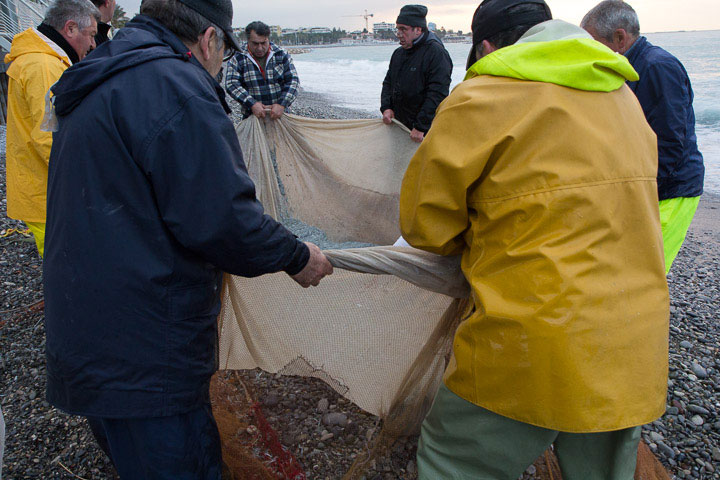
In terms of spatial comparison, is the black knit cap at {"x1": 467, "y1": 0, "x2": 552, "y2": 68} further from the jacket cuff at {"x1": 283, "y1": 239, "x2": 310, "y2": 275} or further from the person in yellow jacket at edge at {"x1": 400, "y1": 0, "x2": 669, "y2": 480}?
the jacket cuff at {"x1": 283, "y1": 239, "x2": 310, "y2": 275}

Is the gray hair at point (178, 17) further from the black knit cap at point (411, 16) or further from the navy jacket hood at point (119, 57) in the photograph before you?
the black knit cap at point (411, 16)

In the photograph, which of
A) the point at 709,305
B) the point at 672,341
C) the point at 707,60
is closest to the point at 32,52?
the point at 672,341

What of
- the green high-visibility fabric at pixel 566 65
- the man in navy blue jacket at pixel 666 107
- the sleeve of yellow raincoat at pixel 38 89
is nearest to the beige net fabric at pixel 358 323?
the green high-visibility fabric at pixel 566 65

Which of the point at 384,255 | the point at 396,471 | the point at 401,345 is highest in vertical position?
the point at 384,255

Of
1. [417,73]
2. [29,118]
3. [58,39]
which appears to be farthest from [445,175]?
[417,73]

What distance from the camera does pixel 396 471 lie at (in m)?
2.09

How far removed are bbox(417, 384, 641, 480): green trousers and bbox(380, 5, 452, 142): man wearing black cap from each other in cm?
344

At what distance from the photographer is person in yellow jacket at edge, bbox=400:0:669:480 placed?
122 cm

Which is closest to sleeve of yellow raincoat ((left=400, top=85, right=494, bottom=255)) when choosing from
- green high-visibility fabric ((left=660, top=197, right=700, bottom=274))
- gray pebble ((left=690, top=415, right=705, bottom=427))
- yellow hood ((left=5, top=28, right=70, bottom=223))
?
green high-visibility fabric ((left=660, top=197, right=700, bottom=274))

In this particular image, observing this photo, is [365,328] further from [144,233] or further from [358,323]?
[144,233]

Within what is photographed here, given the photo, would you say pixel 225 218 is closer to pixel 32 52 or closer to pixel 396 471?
pixel 396 471

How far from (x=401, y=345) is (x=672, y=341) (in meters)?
2.41

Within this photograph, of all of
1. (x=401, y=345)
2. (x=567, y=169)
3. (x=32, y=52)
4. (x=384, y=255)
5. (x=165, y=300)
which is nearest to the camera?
(x=567, y=169)

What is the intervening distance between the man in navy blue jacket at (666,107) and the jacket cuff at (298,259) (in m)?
2.04
